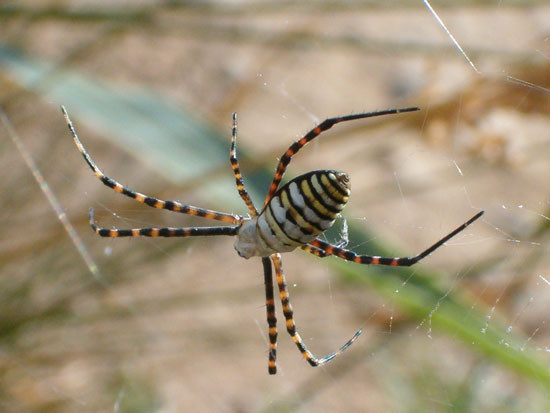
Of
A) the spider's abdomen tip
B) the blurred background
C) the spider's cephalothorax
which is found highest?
the spider's abdomen tip

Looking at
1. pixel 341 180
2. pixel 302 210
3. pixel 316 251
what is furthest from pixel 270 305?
pixel 341 180

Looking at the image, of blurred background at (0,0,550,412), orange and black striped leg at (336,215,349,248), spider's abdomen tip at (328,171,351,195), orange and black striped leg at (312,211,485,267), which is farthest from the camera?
blurred background at (0,0,550,412)

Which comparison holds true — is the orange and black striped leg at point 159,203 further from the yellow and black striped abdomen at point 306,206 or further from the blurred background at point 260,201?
the yellow and black striped abdomen at point 306,206

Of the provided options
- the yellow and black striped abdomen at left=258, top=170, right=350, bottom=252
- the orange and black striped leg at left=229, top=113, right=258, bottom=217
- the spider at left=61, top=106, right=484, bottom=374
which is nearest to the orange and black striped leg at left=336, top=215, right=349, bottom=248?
the spider at left=61, top=106, right=484, bottom=374

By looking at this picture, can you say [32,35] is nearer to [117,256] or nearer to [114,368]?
[117,256]

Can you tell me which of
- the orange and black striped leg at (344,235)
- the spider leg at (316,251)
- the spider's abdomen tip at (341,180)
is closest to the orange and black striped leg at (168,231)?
the spider leg at (316,251)

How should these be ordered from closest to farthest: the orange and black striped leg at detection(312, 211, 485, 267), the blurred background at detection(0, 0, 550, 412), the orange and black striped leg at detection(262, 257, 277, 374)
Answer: the orange and black striped leg at detection(312, 211, 485, 267), the blurred background at detection(0, 0, 550, 412), the orange and black striped leg at detection(262, 257, 277, 374)

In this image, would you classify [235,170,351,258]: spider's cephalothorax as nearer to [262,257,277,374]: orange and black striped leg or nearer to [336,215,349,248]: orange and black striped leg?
[336,215,349,248]: orange and black striped leg
